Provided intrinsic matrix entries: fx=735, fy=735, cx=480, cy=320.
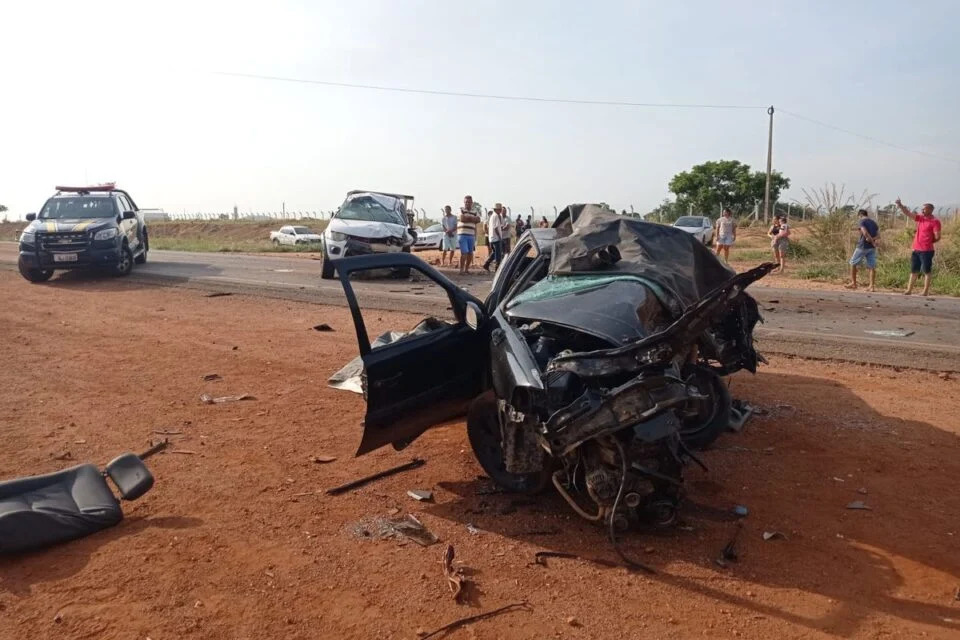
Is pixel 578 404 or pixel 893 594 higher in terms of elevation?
pixel 578 404

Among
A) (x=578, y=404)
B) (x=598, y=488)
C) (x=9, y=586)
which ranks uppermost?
(x=578, y=404)

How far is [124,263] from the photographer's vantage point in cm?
1756

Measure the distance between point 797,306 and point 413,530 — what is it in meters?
10.7

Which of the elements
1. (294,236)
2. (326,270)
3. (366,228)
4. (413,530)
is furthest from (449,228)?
(294,236)

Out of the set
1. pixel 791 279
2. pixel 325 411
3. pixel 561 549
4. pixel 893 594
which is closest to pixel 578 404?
pixel 561 549

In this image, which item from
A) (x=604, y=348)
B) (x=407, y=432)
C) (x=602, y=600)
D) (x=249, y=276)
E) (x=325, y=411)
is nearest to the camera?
(x=602, y=600)

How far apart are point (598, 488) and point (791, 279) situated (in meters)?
16.7

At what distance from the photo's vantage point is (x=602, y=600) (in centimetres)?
357

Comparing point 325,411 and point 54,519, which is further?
point 325,411

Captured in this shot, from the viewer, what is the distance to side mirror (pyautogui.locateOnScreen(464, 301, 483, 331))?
4.99 meters

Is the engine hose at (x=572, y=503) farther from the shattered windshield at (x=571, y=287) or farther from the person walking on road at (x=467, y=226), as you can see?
the person walking on road at (x=467, y=226)

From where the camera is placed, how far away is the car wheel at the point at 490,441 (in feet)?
15.8

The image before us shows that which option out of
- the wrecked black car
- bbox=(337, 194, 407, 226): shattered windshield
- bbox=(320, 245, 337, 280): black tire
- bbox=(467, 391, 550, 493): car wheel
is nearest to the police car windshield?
bbox=(320, 245, 337, 280): black tire

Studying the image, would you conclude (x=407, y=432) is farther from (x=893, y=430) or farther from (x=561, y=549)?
(x=893, y=430)
